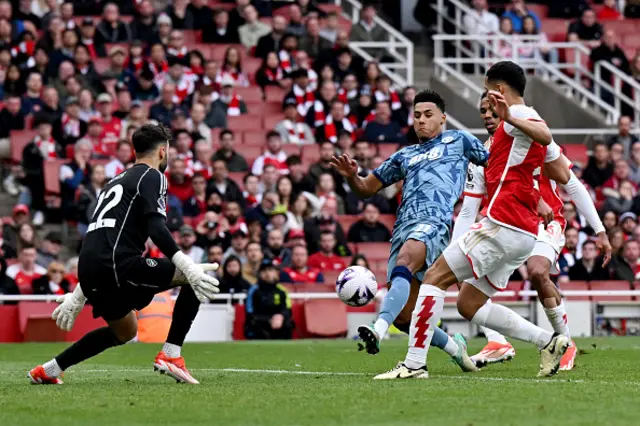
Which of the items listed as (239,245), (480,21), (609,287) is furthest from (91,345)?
(480,21)

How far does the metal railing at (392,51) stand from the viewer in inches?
966

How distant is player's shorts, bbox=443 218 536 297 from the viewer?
9016 mm

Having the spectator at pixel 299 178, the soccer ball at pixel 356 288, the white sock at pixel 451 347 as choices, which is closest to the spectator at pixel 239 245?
the spectator at pixel 299 178

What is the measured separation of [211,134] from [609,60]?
829cm

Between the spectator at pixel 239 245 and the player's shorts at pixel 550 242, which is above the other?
the player's shorts at pixel 550 242

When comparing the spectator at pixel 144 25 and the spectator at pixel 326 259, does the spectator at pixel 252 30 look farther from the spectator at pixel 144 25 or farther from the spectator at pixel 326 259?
the spectator at pixel 326 259

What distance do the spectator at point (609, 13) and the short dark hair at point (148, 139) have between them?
1989 cm

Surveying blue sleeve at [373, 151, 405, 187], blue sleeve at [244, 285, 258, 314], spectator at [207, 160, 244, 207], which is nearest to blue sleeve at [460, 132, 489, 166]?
blue sleeve at [373, 151, 405, 187]

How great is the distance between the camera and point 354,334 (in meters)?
18.8

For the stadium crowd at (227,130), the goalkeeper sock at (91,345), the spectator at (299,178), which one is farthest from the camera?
the spectator at (299,178)

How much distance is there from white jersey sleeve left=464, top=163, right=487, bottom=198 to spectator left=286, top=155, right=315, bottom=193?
10.1m

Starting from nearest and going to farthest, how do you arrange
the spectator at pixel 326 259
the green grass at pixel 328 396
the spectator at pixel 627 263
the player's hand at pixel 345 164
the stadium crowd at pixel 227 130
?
1. the green grass at pixel 328 396
2. the player's hand at pixel 345 164
3. the stadium crowd at pixel 227 130
4. the spectator at pixel 326 259
5. the spectator at pixel 627 263

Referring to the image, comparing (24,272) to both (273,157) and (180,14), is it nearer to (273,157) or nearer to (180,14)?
(273,157)

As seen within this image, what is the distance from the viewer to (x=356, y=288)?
10172mm
